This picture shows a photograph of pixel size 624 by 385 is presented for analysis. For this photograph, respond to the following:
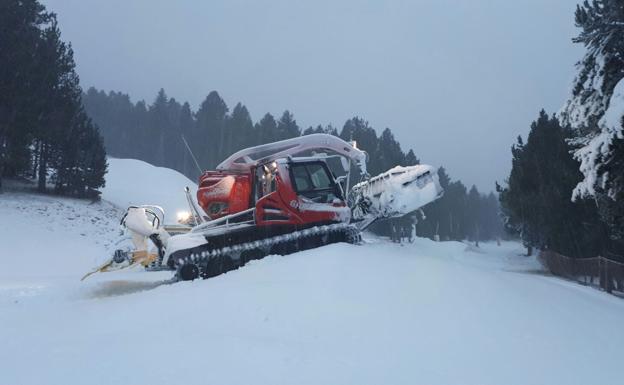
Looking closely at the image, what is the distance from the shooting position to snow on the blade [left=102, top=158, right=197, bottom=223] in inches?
1453

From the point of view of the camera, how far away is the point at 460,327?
5879 millimetres

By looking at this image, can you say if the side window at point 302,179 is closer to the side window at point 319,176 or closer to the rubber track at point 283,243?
the side window at point 319,176

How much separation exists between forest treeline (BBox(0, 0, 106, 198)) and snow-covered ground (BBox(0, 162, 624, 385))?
19.2 metres

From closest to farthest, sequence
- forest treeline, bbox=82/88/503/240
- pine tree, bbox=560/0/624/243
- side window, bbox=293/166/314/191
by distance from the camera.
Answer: pine tree, bbox=560/0/624/243 < side window, bbox=293/166/314/191 < forest treeline, bbox=82/88/503/240

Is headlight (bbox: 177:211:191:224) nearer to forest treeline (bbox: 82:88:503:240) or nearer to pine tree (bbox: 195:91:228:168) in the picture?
forest treeline (bbox: 82:88:503:240)

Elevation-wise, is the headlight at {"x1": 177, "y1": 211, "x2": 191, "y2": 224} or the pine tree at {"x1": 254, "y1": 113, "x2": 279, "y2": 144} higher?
the pine tree at {"x1": 254, "y1": 113, "x2": 279, "y2": 144}

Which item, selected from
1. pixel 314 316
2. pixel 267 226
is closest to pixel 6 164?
pixel 267 226

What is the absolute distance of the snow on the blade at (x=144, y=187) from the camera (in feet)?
121

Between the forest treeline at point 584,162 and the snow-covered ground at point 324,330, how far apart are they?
3634mm

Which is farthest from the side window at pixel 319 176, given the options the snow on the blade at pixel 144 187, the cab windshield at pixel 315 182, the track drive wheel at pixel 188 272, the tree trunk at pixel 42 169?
the tree trunk at pixel 42 169

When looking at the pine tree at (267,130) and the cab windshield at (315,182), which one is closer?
the cab windshield at (315,182)

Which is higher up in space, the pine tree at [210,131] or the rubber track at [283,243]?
the pine tree at [210,131]

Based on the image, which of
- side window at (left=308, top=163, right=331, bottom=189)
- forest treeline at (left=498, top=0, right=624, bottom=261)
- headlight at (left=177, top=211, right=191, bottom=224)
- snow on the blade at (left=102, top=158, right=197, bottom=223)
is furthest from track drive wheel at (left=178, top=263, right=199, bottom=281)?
snow on the blade at (left=102, top=158, right=197, bottom=223)

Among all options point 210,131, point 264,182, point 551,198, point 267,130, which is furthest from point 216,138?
point 264,182
